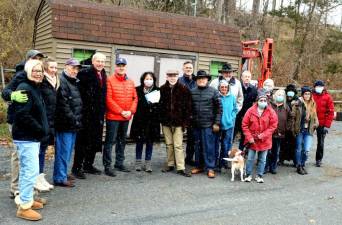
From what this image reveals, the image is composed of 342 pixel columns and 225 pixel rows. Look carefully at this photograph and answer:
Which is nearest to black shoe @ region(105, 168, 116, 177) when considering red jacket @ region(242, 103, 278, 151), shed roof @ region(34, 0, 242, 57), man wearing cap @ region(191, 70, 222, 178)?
man wearing cap @ region(191, 70, 222, 178)

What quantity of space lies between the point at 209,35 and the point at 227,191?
20.2 feet

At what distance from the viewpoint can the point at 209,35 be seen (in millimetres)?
11719

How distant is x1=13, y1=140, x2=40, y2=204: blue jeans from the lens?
4898 millimetres

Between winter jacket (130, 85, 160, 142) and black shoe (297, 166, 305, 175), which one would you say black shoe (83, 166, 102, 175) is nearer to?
winter jacket (130, 85, 160, 142)

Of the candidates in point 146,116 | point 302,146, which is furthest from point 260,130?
point 146,116

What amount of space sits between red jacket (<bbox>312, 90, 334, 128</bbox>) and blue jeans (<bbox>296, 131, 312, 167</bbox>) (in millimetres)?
642

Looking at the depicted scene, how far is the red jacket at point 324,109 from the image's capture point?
28.7 ft

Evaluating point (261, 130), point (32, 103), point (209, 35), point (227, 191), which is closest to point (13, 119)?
point (32, 103)

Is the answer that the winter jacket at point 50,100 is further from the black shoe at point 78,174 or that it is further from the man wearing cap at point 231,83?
the man wearing cap at point 231,83

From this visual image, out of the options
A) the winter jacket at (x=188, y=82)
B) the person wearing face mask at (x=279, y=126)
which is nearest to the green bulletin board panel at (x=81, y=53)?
the winter jacket at (x=188, y=82)

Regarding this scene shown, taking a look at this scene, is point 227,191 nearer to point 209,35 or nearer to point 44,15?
point 209,35

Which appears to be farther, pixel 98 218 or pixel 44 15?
pixel 44 15

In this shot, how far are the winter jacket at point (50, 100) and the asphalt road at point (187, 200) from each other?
1.06 m

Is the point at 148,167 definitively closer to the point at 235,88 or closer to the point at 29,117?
the point at 235,88
